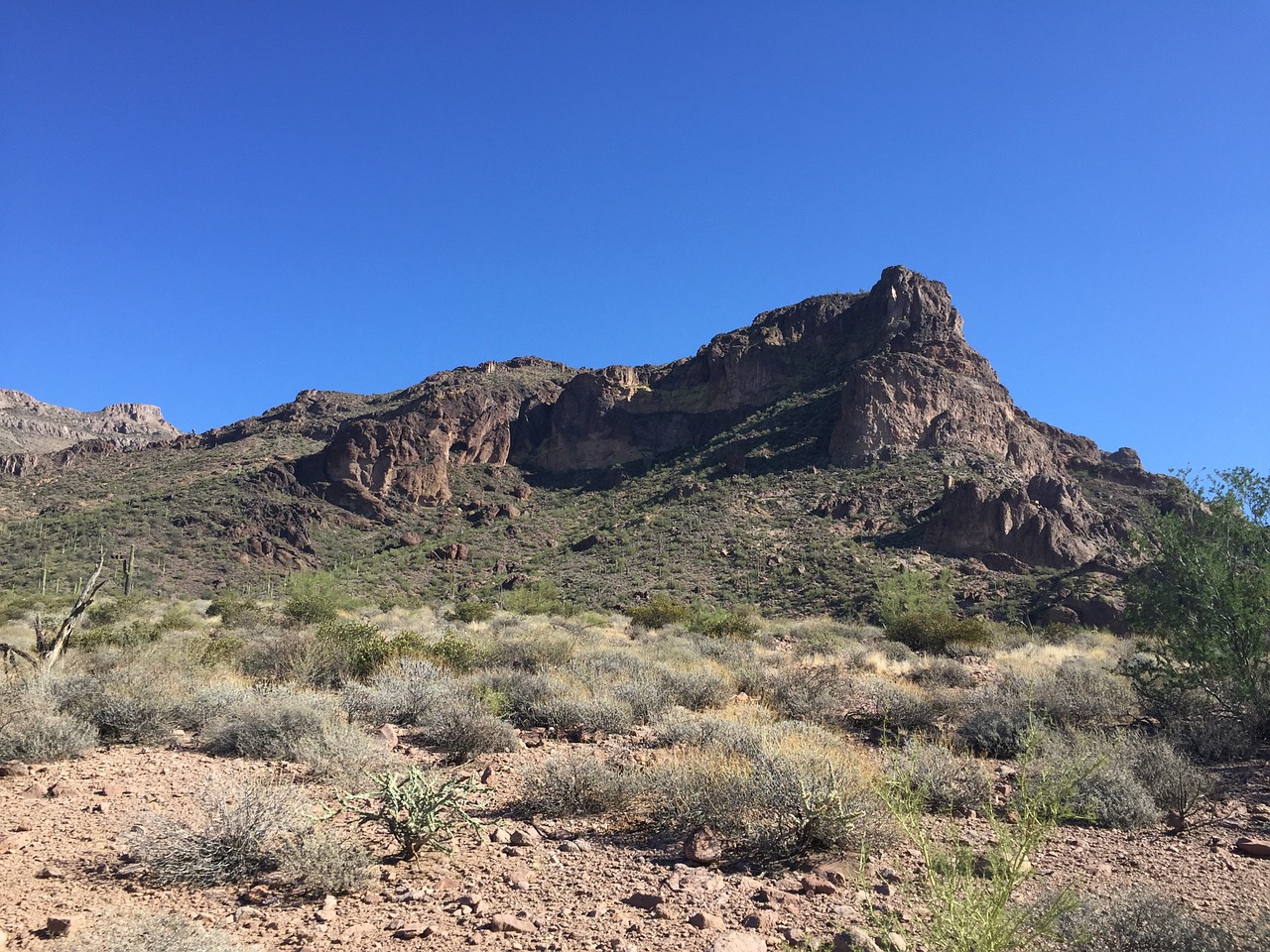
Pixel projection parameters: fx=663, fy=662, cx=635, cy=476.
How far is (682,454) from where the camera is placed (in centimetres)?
6781

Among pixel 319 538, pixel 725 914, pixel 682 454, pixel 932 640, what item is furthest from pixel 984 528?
pixel 319 538

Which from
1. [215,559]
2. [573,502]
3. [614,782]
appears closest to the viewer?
[614,782]

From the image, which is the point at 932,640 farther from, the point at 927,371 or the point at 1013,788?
the point at 927,371

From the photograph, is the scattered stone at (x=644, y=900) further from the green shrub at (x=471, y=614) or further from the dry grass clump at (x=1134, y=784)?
the green shrub at (x=471, y=614)

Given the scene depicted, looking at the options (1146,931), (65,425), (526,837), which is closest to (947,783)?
(1146,931)

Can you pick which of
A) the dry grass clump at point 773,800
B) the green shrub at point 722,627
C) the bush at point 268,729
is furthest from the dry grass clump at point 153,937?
the green shrub at point 722,627

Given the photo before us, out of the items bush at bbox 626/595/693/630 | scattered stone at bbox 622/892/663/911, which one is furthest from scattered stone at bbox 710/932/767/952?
bush at bbox 626/595/693/630

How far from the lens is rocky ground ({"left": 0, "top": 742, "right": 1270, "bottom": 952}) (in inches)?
128

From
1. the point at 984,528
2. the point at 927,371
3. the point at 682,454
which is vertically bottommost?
the point at 984,528

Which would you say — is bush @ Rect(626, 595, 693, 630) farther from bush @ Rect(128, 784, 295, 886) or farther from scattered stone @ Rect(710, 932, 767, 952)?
scattered stone @ Rect(710, 932, 767, 952)

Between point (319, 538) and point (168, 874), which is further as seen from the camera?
point (319, 538)

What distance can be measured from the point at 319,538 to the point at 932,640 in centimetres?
5119

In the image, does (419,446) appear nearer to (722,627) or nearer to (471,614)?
(471,614)

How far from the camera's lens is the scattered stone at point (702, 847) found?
4184mm
